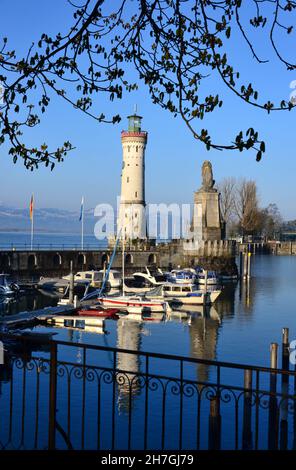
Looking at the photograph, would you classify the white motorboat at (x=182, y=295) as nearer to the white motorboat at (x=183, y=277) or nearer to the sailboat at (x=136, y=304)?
the sailboat at (x=136, y=304)

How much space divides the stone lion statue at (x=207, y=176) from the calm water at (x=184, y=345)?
20258 millimetres

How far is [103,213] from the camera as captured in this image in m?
69.0

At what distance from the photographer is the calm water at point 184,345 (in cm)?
1425

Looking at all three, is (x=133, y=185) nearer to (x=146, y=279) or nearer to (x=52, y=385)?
(x=146, y=279)

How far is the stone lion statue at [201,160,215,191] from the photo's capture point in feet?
211

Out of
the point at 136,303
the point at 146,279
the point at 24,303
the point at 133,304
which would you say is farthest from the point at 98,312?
the point at 146,279

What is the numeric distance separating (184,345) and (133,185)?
1523 inches

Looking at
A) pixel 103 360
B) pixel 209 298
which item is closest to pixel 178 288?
pixel 209 298

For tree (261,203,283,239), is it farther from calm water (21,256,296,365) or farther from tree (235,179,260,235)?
calm water (21,256,296,365)

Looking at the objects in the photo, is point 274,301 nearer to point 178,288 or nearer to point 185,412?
point 178,288

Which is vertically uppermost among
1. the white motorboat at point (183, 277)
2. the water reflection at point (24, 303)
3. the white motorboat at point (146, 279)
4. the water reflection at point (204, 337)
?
the white motorboat at point (183, 277)

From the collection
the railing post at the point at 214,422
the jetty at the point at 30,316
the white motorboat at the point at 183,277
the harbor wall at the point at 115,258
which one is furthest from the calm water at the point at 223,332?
the harbor wall at the point at 115,258

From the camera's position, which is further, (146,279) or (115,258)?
(115,258)

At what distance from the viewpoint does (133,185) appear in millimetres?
62188
